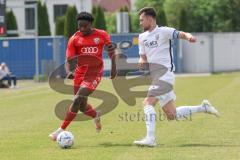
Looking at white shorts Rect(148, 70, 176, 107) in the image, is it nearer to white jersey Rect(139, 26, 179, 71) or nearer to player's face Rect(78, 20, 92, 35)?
white jersey Rect(139, 26, 179, 71)

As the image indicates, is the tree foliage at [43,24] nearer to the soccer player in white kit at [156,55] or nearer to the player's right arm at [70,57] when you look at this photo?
the player's right arm at [70,57]

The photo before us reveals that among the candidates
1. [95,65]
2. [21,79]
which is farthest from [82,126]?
[21,79]

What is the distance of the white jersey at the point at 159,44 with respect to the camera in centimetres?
1192

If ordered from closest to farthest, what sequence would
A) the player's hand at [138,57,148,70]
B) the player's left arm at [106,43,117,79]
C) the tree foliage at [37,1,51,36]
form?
the player's hand at [138,57,148,70] → the player's left arm at [106,43,117,79] → the tree foliage at [37,1,51,36]

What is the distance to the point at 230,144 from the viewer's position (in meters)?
11.8

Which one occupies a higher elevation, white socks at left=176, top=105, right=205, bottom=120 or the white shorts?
the white shorts

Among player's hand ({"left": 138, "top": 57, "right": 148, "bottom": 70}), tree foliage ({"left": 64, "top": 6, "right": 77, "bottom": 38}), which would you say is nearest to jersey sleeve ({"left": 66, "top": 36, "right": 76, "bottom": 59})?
player's hand ({"left": 138, "top": 57, "right": 148, "bottom": 70})

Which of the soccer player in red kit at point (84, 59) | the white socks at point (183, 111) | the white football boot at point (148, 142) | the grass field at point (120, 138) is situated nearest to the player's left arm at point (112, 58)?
the soccer player in red kit at point (84, 59)

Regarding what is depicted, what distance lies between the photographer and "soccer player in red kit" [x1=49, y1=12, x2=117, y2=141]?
1242 cm

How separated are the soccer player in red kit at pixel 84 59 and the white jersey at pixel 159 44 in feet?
3.06

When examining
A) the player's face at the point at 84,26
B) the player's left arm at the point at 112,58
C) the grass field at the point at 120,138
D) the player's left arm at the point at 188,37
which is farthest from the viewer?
the player's left arm at the point at 112,58

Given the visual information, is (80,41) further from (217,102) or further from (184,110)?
(217,102)

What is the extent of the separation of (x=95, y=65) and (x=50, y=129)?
2.94 m

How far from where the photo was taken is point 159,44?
11945mm
